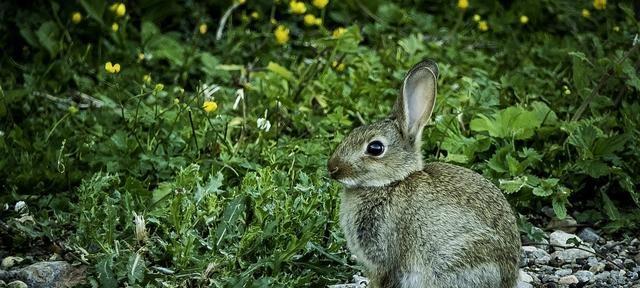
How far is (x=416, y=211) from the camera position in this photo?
5039mm

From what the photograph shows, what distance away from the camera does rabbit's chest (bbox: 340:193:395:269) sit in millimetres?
5094

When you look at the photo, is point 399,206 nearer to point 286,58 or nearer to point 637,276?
point 637,276

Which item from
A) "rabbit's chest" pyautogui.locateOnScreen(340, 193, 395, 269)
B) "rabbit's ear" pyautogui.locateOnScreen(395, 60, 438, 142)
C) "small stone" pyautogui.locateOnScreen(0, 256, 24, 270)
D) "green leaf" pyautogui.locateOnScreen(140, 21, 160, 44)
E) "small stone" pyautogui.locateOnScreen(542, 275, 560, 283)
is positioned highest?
"rabbit's ear" pyautogui.locateOnScreen(395, 60, 438, 142)

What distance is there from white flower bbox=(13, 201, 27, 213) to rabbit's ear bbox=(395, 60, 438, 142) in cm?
196

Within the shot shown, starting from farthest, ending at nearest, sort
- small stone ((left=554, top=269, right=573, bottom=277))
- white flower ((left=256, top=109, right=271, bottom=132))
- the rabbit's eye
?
white flower ((left=256, top=109, right=271, bottom=132)), small stone ((left=554, top=269, right=573, bottom=277)), the rabbit's eye

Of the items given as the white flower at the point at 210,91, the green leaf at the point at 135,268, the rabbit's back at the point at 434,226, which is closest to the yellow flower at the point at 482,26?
the white flower at the point at 210,91

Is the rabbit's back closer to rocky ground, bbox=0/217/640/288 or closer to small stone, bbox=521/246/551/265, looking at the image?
rocky ground, bbox=0/217/640/288

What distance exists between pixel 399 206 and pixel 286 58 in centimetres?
342

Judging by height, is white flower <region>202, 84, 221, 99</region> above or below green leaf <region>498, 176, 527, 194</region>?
below

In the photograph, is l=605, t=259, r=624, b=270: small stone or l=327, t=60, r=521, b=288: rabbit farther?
l=605, t=259, r=624, b=270: small stone

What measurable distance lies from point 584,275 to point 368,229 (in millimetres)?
1254

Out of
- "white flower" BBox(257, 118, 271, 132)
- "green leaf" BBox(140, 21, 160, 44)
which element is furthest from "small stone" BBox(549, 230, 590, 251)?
"green leaf" BBox(140, 21, 160, 44)

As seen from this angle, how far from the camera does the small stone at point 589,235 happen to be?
6.18m

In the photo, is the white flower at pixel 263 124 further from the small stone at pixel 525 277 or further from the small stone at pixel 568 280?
the small stone at pixel 568 280
